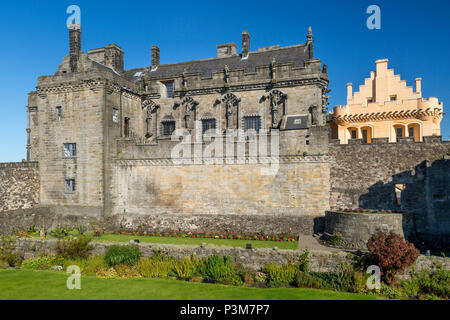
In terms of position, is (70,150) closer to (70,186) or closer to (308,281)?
(70,186)

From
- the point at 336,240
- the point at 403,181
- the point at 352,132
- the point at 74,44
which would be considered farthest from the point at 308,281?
the point at 74,44

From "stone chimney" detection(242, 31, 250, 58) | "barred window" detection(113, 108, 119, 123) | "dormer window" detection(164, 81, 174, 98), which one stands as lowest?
"barred window" detection(113, 108, 119, 123)

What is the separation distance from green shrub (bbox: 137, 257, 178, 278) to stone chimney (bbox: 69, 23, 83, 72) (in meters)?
18.9

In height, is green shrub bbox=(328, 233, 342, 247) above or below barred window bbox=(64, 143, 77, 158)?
below

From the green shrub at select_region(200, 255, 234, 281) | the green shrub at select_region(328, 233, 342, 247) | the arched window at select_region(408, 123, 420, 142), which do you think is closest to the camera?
the green shrub at select_region(200, 255, 234, 281)

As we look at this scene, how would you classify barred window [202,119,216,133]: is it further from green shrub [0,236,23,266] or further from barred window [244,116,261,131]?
green shrub [0,236,23,266]

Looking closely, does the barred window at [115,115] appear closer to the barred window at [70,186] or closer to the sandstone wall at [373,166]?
the barred window at [70,186]

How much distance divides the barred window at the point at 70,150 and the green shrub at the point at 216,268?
15882 mm

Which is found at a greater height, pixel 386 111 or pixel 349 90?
pixel 349 90

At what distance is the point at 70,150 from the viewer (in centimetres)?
2659

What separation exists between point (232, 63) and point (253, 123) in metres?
6.40

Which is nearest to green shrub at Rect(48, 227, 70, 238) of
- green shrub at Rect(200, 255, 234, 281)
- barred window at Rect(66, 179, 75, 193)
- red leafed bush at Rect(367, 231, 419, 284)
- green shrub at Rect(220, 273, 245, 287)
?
barred window at Rect(66, 179, 75, 193)

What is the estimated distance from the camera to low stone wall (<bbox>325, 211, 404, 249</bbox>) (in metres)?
18.8

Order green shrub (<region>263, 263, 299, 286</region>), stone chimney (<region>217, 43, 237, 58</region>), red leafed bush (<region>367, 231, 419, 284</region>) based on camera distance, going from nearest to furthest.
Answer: red leafed bush (<region>367, 231, 419, 284</region>), green shrub (<region>263, 263, 299, 286</region>), stone chimney (<region>217, 43, 237, 58</region>)
